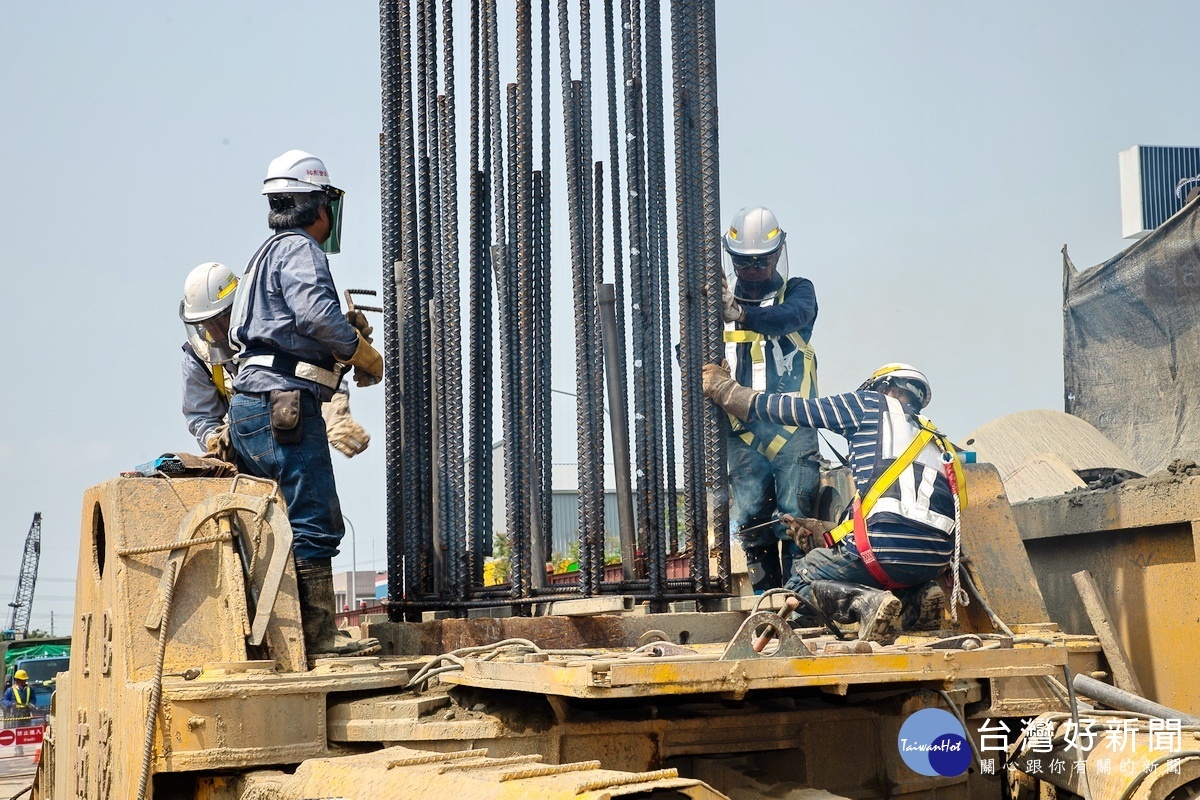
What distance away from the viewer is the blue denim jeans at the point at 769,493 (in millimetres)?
7777

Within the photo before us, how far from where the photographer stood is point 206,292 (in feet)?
24.9

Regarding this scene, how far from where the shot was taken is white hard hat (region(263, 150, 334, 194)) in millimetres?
6402

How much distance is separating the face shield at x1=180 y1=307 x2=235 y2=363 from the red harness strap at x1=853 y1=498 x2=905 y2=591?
130 inches

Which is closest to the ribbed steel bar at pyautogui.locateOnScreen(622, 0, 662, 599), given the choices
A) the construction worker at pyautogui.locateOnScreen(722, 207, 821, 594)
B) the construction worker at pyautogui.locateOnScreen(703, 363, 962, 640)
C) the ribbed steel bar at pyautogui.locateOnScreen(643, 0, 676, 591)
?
the ribbed steel bar at pyautogui.locateOnScreen(643, 0, 676, 591)

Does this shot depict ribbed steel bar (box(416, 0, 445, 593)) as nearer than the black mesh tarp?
Yes

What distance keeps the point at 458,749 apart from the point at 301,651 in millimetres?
1044

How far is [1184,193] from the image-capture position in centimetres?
1650

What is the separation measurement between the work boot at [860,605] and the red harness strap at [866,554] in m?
0.12

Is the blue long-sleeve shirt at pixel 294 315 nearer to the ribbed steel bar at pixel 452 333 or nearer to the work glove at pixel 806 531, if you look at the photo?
the ribbed steel bar at pixel 452 333

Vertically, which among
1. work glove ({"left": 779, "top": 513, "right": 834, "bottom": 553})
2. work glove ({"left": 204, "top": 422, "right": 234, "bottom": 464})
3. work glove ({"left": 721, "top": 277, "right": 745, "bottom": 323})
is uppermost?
Result: work glove ({"left": 721, "top": 277, "right": 745, "bottom": 323})

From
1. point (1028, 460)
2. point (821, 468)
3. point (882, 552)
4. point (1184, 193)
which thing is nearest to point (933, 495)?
point (882, 552)

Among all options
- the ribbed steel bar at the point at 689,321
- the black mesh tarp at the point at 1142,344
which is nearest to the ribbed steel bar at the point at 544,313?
the ribbed steel bar at the point at 689,321

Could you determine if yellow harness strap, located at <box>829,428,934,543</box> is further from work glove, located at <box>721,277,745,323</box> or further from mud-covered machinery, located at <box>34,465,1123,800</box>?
work glove, located at <box>721,277,745,323</box>

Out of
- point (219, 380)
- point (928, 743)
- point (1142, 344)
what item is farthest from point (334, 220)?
point (1142, 344)
